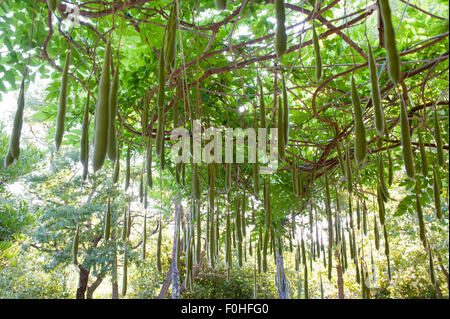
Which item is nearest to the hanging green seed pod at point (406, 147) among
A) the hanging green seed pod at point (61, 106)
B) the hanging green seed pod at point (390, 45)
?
the hanging green seed pod at point (390, 45)

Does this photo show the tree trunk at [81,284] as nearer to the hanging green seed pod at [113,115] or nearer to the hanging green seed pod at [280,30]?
the hanging green seed pod at [113,115]

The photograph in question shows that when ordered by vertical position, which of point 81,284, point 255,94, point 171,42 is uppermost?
point 255,94

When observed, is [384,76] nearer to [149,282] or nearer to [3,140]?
[3,140]

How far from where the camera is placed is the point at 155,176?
2.65 meters

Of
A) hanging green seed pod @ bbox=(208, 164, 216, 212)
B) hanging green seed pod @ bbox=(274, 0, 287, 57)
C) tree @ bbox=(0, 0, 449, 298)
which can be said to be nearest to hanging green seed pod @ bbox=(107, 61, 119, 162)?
tree @ bbox=(0, 0, 449, 298)

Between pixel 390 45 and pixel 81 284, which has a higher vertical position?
pixel 390 45

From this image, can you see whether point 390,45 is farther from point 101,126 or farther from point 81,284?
point 81,284

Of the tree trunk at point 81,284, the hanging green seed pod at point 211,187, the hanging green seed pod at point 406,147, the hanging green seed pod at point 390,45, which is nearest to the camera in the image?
the hanging green seed pod at point 390,45

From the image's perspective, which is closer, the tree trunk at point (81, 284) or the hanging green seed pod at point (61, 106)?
the hanging green seed pod at point (61, 106)

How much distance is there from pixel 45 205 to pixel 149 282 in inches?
120

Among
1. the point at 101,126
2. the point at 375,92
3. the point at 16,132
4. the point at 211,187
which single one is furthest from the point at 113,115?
the point at 211,187

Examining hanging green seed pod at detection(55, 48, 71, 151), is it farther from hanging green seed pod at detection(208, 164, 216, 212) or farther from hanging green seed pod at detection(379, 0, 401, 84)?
hanging green seed pod at detection(208, 164, 216, 212)

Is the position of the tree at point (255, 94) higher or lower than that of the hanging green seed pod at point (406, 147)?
higher
